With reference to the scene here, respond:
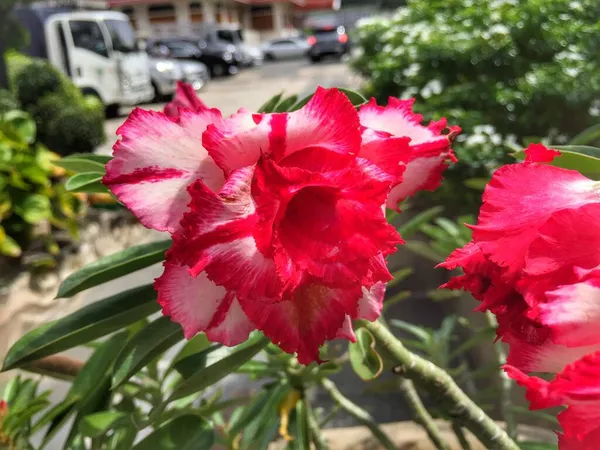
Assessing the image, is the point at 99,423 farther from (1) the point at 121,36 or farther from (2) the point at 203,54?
(2) the point at 203,54

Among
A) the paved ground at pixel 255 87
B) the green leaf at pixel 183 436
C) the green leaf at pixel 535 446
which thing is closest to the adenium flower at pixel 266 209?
the green leaf at pixel 183 436

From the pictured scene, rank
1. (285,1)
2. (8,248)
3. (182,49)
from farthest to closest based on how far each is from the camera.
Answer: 1. (285,1)
2. (182,49)
3. (8,248)

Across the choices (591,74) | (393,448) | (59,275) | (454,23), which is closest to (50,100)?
(59,275)

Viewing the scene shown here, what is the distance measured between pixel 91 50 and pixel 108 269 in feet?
23.0

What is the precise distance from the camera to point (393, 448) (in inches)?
28.2

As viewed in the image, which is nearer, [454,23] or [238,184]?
[238,184]

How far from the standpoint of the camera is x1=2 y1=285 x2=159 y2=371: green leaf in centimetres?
41

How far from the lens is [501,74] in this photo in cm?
255

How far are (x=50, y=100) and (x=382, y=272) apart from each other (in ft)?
15.2

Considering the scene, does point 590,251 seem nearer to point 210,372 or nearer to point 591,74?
point 210,372

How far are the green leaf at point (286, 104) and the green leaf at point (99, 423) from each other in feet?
0.99

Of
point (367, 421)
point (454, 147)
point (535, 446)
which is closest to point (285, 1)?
point (454, 147)

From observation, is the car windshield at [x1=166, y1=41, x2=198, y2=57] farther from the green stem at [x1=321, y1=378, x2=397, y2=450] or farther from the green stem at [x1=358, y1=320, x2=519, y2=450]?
the green stem at [x1=358, y1=320, x2=519, y2=450]

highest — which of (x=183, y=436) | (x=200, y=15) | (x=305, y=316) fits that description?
(x=305, y=316)
